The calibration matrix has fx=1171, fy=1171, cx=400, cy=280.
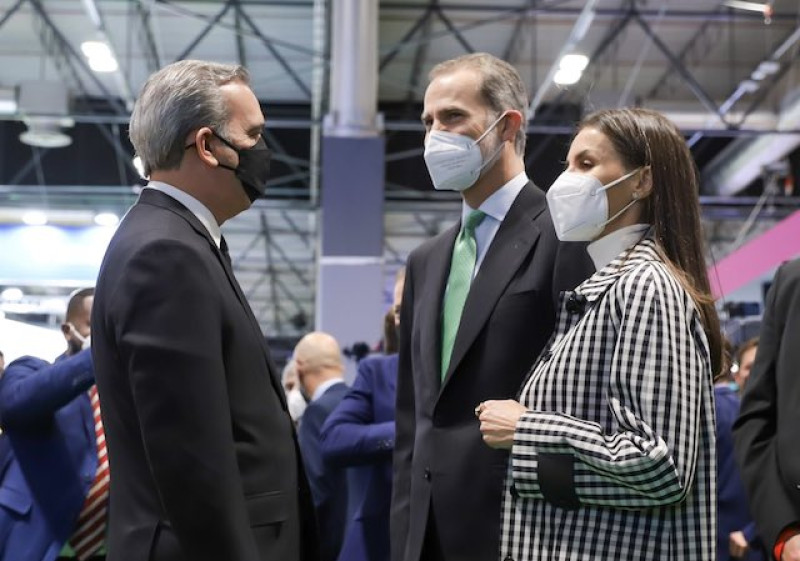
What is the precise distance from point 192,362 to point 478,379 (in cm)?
59

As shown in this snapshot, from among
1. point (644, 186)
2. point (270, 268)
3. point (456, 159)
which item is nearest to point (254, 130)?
point (456, 159)

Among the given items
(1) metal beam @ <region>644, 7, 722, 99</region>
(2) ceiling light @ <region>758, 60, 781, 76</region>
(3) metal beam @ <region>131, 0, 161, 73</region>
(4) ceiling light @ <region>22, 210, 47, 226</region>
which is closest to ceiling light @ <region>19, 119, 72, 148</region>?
(3) metal beam @ <region>131, 0, 161, 73</region>

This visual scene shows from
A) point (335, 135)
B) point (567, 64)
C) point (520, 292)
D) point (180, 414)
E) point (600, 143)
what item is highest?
point (567, 64)

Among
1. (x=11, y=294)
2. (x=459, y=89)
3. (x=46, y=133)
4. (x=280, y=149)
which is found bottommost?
(x=459, y=89)

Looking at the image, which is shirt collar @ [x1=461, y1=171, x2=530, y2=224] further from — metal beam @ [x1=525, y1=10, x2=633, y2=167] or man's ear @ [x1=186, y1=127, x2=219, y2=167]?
metal beam @ [x1=525, y1=10, x2=633, y2=167]

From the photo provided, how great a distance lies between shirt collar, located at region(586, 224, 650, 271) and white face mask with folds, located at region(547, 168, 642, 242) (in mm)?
23

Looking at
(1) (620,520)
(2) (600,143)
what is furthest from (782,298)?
(1) (620,520)

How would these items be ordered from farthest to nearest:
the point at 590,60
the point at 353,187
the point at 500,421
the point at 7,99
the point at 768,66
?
1. the point at 590,60
2. the point at 7,99
3. the point at 768,66
4. the point at 353,187
5. the point at 500,421

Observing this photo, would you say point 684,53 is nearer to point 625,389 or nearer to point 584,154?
point 584,154

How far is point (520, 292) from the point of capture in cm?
225

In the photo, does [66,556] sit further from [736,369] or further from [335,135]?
[335,135]

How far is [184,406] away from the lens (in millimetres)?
1878

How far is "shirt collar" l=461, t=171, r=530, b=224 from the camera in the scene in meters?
2.44

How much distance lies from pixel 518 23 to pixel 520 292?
10.8 m
